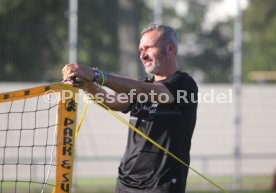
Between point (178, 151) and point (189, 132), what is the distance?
18cm

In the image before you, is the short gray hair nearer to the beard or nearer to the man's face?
the man's face

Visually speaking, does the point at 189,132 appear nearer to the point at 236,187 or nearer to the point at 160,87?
the point at 160,87

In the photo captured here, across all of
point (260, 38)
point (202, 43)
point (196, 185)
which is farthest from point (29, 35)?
point (260, 38)

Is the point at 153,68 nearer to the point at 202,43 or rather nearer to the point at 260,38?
the point at 202,43

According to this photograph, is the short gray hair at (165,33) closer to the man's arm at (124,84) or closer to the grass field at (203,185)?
the man's arm at (124,84)

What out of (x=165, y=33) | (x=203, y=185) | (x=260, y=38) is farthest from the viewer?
(x=260, y=38)

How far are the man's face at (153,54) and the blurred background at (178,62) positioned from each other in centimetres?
896

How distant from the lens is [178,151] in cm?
464

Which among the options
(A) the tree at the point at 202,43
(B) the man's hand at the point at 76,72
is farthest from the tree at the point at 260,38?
(B) the man's hand at the point at 76,72

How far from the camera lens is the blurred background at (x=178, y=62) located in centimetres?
1462

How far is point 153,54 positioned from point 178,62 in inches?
417

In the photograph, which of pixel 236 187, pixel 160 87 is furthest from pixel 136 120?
pixel 236 187

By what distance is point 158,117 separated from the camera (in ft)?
15.3

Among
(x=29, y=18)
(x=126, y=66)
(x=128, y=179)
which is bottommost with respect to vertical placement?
(x=128, y=179)
